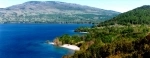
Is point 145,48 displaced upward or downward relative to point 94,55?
upward

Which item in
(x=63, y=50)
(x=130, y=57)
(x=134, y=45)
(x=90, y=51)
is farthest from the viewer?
(x=63, y=50)

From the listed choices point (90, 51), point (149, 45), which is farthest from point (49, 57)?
point (149, 45)

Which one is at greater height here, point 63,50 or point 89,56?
point 89,56

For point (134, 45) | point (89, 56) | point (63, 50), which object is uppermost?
point (134, 45)

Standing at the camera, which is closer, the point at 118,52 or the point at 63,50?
the point at 118,52

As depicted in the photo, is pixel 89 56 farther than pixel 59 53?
No

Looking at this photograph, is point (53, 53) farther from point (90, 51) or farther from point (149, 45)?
point (149, 45)

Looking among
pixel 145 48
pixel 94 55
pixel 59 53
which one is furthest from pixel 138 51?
pixel 59 53

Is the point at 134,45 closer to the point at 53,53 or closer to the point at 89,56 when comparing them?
the point at 89,56

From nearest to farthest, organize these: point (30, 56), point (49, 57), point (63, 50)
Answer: point (49, 57) < point (30, 56) < point (63, 50)
